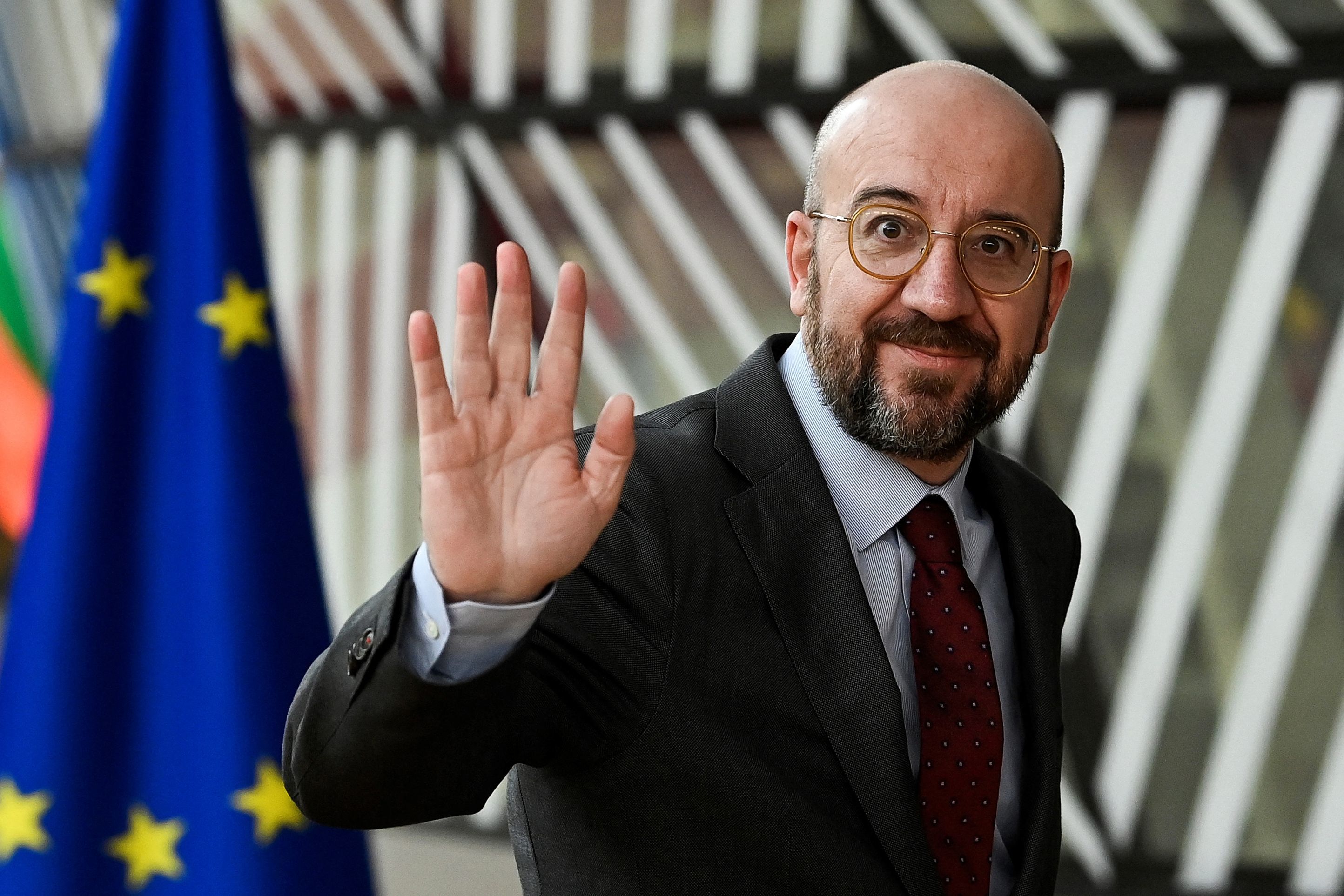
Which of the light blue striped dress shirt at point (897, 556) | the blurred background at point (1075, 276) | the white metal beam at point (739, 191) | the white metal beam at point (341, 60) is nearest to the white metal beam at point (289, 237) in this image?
the blurred background at point (1075, 276)

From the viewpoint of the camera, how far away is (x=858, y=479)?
1.68 metres

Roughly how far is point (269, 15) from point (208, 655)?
236cm

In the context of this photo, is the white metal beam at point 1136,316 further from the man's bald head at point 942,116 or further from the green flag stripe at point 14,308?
the green flag stripe at point 14,308

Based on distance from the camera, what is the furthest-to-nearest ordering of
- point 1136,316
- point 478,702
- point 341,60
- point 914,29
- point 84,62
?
point 84,62, point 341,60, point 914,29, point 1136,316, point 478,702

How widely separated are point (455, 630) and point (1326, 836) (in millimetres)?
2698

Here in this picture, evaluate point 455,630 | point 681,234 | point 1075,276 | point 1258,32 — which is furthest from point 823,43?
point 455,630

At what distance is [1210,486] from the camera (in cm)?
328

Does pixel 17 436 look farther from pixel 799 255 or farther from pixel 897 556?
pixel 897 556

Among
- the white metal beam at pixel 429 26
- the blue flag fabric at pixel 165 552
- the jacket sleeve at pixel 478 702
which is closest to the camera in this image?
the jacket sleeve at pixel 478 702

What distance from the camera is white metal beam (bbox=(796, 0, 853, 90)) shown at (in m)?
3.56

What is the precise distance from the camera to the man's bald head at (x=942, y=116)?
1653 mm

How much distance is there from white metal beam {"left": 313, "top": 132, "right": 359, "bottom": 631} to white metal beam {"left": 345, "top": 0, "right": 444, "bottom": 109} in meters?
0.26

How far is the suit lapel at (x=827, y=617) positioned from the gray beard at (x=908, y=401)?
72mm

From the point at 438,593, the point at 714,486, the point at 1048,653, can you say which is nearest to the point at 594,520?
the point at 438,593
